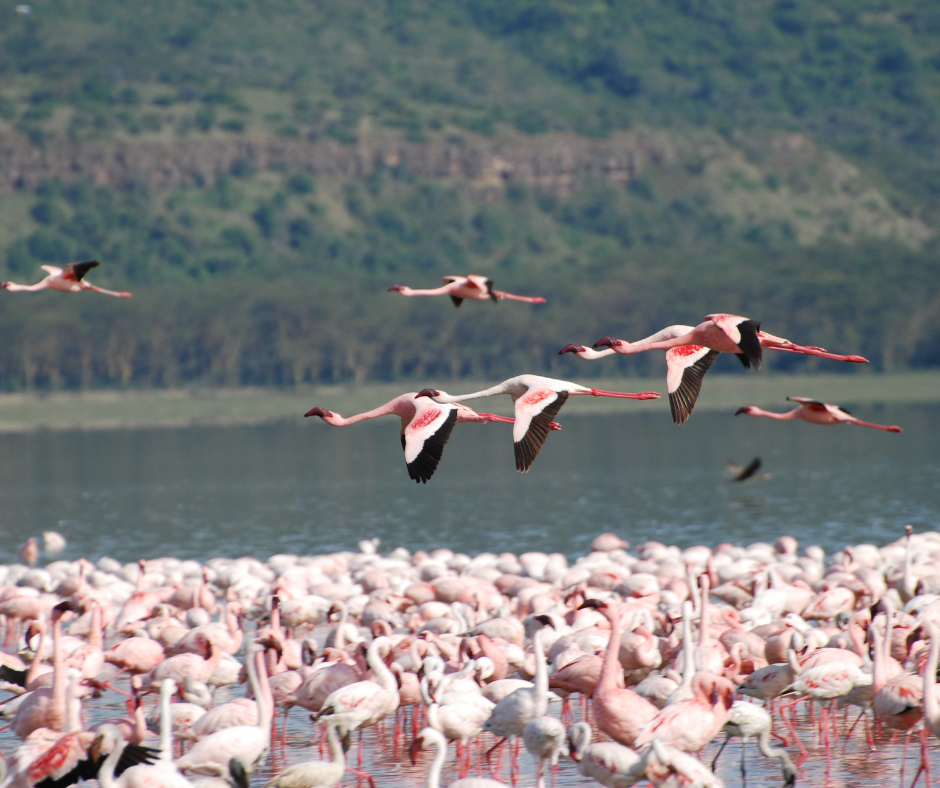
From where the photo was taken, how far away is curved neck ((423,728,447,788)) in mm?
8289

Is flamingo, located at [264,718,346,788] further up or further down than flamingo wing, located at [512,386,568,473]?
further down

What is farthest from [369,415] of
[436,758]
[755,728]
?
[755,728]

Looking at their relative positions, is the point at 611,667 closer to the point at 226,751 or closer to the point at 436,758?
the point at 436,758

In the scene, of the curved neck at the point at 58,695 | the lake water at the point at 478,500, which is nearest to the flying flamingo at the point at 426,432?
the curved neck at the point at 58,695

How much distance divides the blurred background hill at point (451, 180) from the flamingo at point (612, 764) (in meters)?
52.9

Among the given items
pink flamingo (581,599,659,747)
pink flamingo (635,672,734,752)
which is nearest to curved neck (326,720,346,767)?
pink flamingo (581,599,659,747)

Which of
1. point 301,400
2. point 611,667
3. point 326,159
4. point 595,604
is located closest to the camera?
point 611,667

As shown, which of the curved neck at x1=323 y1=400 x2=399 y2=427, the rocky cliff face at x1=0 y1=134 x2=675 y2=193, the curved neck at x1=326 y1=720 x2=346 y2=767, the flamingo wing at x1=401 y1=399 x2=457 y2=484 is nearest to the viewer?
the flamingo wing at x1=401 y1=399 x2=457 y2=484

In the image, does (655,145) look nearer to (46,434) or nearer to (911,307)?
(911,307)

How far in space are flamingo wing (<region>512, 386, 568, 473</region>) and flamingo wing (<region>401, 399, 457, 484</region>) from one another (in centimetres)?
41

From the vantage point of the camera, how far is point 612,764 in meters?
8.51

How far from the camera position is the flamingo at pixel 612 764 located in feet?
27.7

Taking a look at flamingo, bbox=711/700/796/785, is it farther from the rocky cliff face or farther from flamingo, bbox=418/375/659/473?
the rocky cliff face

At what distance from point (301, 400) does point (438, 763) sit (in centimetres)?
7308
